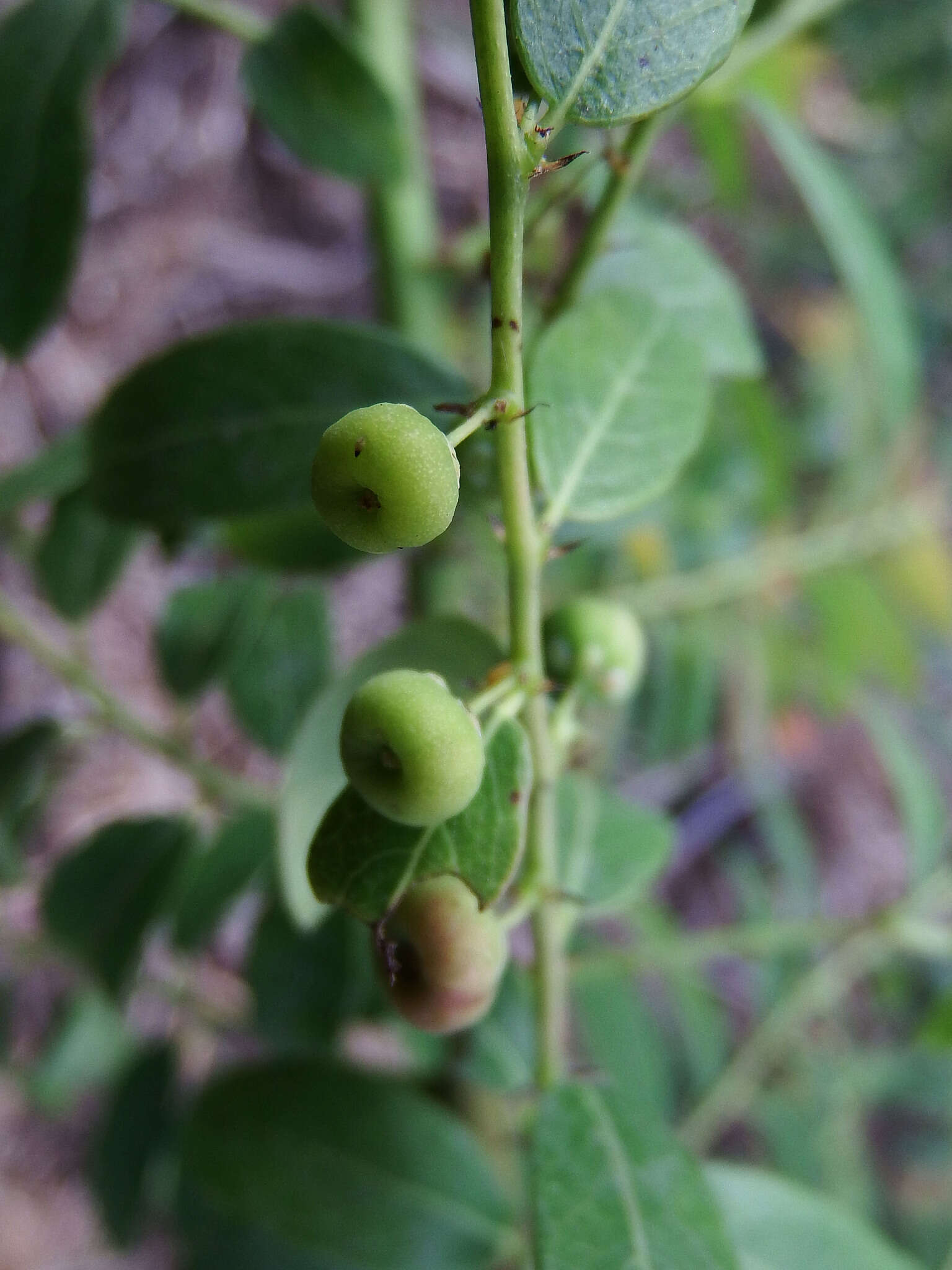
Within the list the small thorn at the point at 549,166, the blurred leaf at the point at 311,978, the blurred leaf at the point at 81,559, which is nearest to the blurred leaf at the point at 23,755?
the blurred leaf at the point at 81,559

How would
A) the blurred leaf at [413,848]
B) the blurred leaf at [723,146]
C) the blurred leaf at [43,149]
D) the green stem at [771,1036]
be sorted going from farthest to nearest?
the green stem at [771,1036] → the blurred leaf at [723,146] → the blurred leaf at [43,149] → the blurred leaf at [413,848]

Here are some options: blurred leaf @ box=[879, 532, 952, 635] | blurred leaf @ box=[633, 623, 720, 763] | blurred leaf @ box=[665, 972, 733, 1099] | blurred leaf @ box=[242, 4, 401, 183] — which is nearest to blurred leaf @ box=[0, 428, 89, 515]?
blurred leaf @ box=[242, 4, 401, 183]

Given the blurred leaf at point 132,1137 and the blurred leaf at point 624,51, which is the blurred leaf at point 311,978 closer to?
the blurred leaf at point 132,1137

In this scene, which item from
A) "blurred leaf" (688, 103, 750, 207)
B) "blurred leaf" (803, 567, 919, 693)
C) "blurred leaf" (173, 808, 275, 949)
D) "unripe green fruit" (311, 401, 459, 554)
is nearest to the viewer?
"unripe green fruit" (311, 401, 459, 554)

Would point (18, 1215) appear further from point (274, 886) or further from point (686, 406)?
point (686, 406)

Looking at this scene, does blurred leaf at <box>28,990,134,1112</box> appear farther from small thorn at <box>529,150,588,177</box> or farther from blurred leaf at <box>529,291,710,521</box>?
small thorn at <box>529,150,588,177</box>

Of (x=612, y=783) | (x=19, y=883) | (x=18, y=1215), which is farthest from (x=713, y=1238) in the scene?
(x=18, y=1215)
